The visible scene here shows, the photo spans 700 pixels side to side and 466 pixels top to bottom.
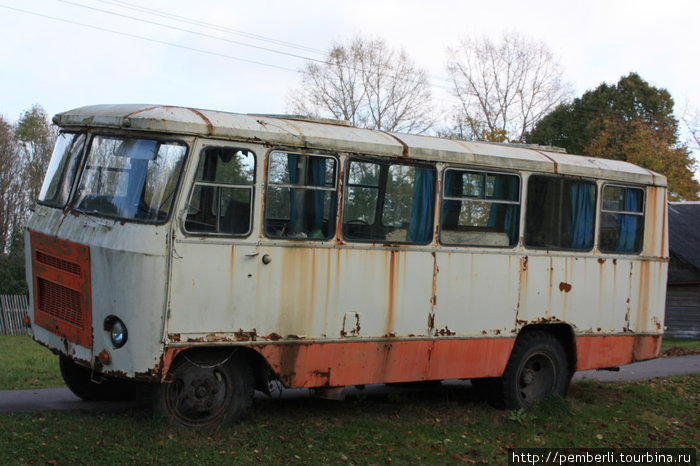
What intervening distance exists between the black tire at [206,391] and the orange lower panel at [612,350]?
457 centimetres

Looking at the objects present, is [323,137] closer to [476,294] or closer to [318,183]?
[318,183]

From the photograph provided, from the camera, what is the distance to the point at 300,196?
8.02m

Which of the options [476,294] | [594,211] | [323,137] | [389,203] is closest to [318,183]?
[323,137]

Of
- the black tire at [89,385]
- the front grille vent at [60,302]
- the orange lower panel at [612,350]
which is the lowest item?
the black tire at [89,385]

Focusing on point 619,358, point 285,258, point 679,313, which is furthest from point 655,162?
point 285,258

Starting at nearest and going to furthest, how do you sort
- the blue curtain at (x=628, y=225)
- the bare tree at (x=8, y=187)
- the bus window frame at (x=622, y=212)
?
the bus window frame at (x=622, y=212) < the blue curtain at (x=628, y=225) < the bare tree at (x=8, y=187)

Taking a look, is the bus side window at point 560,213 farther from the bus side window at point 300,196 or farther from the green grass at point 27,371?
the green grass at point 27,371

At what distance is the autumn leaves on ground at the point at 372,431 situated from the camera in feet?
22.8

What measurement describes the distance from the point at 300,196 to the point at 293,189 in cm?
12

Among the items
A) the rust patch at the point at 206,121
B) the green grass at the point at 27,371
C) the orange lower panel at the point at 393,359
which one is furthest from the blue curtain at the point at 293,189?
the green grass at the point at 27,371

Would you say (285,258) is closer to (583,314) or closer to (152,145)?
(152,145)

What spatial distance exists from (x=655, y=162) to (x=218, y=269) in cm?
4257

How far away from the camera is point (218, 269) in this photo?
7.46 meters

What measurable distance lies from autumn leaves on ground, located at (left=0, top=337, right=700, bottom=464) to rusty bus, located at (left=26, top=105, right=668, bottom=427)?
0.43 metres
